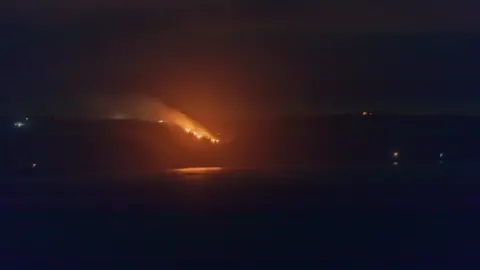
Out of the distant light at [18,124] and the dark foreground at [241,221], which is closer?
the dark foreground at [241,221]

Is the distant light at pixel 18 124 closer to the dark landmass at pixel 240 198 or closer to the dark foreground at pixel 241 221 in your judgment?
the dark landmass at pixel 240 198

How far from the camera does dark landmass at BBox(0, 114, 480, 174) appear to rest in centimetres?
2134

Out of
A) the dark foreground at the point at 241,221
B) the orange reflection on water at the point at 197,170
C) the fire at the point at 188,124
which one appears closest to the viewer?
the dark foreground at the point at 241,221

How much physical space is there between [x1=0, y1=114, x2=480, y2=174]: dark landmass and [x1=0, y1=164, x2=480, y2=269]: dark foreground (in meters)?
3.42

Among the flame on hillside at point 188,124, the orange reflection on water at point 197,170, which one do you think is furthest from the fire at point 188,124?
the orange reflection on water at point 197,170

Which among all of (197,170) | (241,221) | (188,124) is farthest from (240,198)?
(188,124)

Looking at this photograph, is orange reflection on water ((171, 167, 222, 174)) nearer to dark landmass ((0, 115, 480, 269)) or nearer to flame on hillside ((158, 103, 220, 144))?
dark landmass ((0, 115, 480, 269))

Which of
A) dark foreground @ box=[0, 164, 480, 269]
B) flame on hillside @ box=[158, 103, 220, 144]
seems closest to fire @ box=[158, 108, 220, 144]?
flame on hillside @ box=[158, 103, 220, 144]

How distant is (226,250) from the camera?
32.7 ft

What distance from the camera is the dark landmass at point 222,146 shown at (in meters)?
21.3

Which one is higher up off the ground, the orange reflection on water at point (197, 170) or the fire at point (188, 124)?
the fire at point (188, 124)

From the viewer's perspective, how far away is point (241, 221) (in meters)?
12.1

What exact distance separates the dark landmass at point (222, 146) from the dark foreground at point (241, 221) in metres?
3.42

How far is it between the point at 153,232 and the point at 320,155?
41.6 feet
